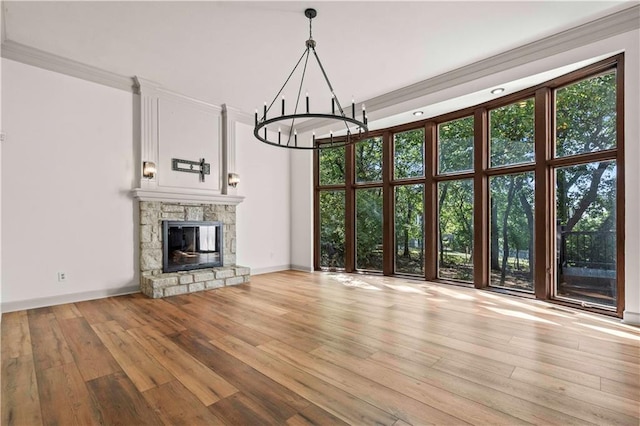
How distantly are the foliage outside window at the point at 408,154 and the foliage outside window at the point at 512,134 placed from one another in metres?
1.26

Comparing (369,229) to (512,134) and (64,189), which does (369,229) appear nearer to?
(512,134)

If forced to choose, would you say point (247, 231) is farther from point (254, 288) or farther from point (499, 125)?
point (499, 125)

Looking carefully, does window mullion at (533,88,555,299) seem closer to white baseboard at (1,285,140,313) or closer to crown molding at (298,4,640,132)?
crown molding at (298,4,640,132)

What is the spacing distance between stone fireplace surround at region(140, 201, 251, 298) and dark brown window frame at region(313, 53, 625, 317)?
7.64 feet

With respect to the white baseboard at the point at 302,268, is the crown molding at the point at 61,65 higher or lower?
higher

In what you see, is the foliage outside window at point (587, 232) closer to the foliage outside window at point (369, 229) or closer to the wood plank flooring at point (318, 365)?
the wood plank flooring at point (318, 365)

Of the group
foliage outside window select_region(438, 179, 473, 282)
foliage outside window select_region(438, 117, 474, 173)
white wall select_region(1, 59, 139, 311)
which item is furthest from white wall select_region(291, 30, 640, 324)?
white wall select_region(1, 59, 139, 311)

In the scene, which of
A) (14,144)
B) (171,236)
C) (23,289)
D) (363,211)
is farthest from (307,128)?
(23,289)

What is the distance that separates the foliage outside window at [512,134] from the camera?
Answer: 185 inches

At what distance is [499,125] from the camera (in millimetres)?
5094

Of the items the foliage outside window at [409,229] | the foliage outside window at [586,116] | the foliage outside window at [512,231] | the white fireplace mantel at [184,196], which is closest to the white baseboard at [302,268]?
the foliage outside window at [409,229]

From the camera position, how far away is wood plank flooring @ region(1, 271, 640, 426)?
1.92 meters

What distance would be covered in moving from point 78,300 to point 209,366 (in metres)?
3.24

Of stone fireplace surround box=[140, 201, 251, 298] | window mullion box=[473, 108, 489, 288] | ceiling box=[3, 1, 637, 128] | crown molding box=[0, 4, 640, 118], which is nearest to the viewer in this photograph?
ceiling box=[3, 1, 637, 128]
